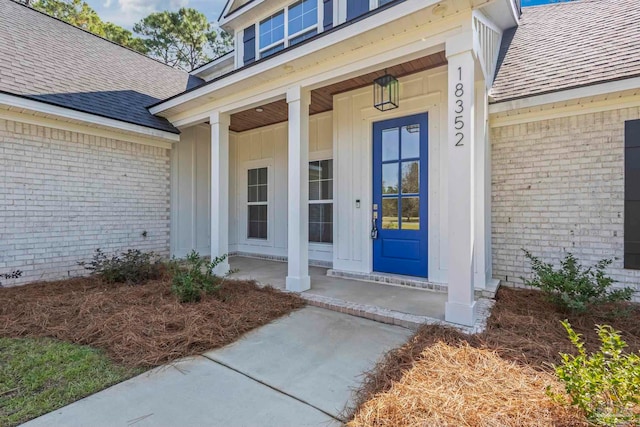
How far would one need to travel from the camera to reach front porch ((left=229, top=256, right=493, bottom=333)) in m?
3.44

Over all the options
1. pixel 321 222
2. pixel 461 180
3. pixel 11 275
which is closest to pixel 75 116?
pixel 11 275

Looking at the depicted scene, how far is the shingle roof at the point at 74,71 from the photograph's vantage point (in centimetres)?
513

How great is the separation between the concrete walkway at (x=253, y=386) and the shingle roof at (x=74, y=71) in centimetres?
484

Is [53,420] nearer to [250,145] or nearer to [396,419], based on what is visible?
[396,419]

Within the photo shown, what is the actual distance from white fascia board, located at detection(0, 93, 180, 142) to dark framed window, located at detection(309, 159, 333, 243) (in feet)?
10.1

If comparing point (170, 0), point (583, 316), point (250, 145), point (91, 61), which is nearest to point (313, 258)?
point (250, 145)

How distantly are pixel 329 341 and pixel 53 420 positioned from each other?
2.07 m

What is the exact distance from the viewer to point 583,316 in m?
3.37

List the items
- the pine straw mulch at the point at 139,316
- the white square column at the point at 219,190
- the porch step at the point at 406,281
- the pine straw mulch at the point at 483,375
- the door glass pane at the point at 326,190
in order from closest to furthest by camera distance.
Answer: the pine straw mulch at the point at 483,375, the pine straw mulch at the point at 139,316, the porch step at the point at 406,281, the white square column at the point at 219,190, the door glass pane at the point at 326,190

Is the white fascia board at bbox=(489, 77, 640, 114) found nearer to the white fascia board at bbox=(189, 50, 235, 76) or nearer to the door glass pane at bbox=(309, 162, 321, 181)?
the door glass pane at bbox=(309, 162, 321, 181)

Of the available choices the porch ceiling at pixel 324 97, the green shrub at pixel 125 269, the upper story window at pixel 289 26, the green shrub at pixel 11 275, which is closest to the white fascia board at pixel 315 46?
the porch ceiling at pixel 324 97

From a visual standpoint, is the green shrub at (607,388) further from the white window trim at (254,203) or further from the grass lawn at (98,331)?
the white window trim at (254,203)

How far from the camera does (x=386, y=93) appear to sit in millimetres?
4910

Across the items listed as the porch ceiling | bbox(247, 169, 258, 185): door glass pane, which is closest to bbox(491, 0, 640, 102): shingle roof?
the porch ceiling
